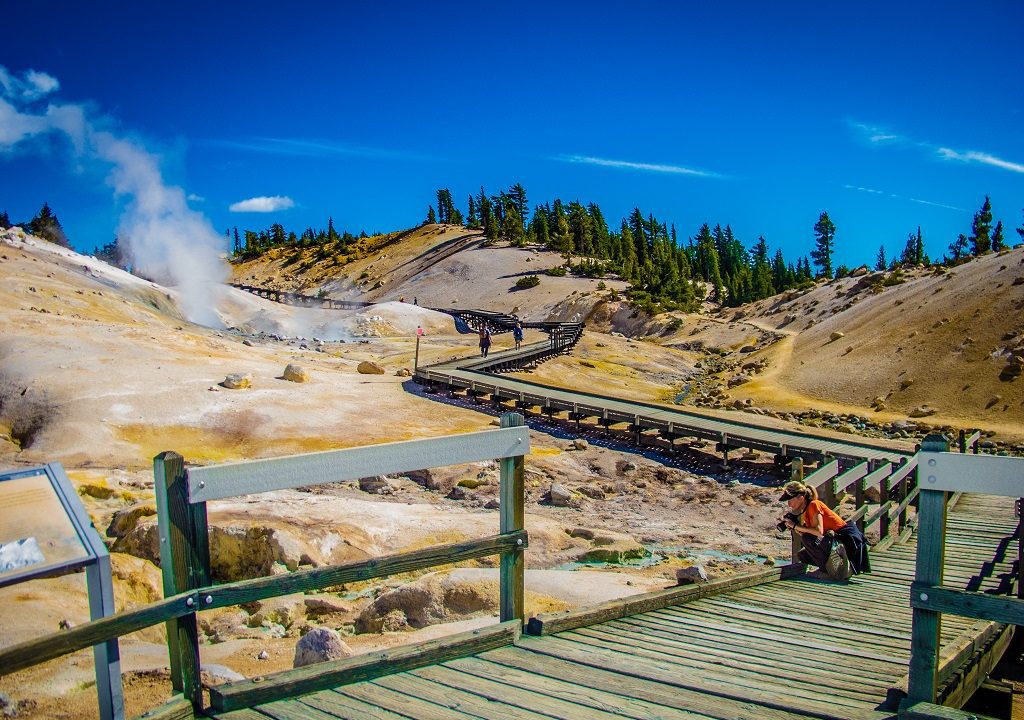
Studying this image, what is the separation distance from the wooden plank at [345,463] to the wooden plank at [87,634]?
0.51 m

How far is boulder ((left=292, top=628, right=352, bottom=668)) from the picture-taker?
6.55 metres

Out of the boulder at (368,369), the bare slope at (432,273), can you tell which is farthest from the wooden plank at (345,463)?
the bare slope at (432,273)

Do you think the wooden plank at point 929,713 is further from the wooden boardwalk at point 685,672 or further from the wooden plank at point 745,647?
the wooden plank at point 745,647

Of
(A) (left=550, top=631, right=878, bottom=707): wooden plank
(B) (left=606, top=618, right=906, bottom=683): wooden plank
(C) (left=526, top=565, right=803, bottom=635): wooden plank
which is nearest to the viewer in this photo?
(A) (left=550, top=631, right=878, bottom=707): wooden plank

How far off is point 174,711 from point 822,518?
22.7 feet

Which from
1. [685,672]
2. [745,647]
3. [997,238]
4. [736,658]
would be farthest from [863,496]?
[997,238]

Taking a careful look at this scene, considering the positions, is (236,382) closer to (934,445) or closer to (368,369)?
(368,369)

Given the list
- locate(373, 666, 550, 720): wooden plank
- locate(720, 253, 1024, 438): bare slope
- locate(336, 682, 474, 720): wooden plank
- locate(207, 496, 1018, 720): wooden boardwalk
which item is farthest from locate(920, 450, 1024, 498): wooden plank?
locate(720, 253, 1024, 438): bare slope

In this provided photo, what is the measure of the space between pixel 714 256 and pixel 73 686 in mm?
115078

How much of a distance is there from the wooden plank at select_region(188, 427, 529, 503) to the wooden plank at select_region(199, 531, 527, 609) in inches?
18.2

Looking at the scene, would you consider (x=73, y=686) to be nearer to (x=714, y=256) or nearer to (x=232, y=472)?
(x=232, y=472)

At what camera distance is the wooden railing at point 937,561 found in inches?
141

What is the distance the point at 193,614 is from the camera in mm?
3848

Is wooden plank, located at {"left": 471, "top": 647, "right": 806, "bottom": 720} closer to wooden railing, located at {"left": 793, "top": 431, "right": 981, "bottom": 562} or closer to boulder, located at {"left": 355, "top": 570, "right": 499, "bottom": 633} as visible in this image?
boulder, located at {"left": 355, "top": 570, "right": 499, "bottom": 633}
